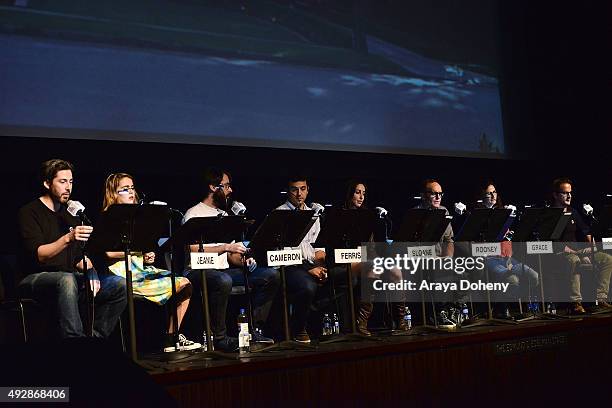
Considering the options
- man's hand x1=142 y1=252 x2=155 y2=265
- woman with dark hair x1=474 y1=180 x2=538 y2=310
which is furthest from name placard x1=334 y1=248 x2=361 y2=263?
woman with dark hair x1=474 y1=180 x2=538 y2=310

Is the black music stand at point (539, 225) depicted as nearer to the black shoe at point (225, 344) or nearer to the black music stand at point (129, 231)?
the black shoe at point (225, 344)

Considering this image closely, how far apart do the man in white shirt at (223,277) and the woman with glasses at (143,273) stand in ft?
0.63

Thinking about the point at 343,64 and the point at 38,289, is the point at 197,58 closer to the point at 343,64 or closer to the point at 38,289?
the point at 343,64

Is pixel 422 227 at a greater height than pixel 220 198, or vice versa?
pixel 220 198

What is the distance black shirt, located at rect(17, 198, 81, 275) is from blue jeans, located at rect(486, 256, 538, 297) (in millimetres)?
3352

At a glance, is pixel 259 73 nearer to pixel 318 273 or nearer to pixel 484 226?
pixel 318 273

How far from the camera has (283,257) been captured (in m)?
4.19

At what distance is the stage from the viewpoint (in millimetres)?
3102

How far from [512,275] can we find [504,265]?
0.36 feet

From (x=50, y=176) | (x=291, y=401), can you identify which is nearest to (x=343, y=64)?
(x=50, y=176)

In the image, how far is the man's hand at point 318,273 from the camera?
5.36 m

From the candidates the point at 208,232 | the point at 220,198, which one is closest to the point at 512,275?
the point at 220,198

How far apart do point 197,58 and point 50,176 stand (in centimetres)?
194

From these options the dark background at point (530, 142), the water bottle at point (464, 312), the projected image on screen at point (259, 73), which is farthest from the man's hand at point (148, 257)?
the water bottle at point (464, 312)
